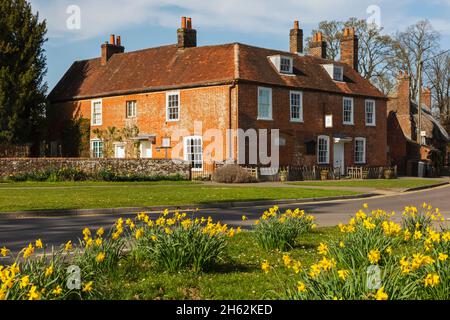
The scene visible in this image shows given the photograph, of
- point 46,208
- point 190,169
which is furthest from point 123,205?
point 190,169

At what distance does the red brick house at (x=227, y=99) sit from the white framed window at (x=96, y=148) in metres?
0.08

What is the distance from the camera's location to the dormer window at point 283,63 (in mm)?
38906

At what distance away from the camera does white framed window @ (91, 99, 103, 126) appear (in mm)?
42531

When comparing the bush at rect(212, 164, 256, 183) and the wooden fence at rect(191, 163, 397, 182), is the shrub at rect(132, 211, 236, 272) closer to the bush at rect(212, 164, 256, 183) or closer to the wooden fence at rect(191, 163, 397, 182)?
the bush at rect(212, 164, 256, 183)

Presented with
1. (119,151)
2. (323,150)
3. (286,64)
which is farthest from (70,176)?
(323,150)

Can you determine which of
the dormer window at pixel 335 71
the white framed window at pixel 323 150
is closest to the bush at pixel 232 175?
the white framed window at pixel 323 150

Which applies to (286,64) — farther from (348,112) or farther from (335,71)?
(348,112)

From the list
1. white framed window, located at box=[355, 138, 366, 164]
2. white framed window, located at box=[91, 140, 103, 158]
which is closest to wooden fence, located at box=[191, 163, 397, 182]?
white framed window, located at box=[355, 138, 366, 164]

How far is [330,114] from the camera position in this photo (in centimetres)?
4134

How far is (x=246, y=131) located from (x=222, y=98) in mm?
2447

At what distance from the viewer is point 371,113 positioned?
45312 mm

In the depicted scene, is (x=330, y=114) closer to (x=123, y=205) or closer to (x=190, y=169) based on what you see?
(x=190, y=169)

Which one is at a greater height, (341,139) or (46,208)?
(341,139)

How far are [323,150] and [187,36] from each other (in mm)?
12234
